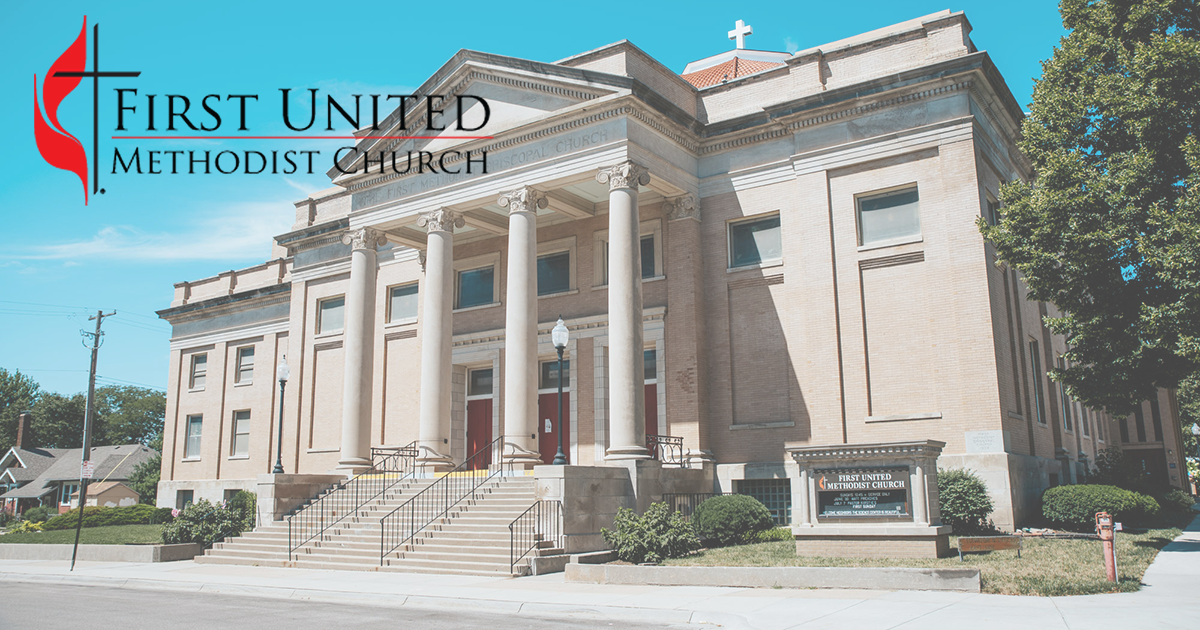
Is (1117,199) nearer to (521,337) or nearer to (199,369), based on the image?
(521,337)

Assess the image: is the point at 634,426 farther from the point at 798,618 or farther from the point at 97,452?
the point at 97,452

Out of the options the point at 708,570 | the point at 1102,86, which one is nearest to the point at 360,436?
the point at 708,570

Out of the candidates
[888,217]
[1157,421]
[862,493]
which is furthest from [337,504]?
[1157,421]

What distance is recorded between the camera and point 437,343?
83.8 feet

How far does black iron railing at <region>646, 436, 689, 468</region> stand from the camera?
24375 mm

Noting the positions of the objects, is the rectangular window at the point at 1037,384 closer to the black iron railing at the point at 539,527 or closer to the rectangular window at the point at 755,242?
the rectangular window at the point at 755,242

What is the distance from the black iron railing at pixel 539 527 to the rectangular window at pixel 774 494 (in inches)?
278

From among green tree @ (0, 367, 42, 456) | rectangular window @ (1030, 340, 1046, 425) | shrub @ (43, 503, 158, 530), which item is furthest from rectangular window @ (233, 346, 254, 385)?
green tree @ (0, 367, 42, 456)

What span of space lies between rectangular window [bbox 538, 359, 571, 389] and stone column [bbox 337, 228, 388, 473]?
5.53 meters

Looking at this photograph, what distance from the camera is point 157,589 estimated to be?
17547mm

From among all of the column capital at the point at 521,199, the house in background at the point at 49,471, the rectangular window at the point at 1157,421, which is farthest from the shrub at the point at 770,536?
the house in background at the point at 49,471

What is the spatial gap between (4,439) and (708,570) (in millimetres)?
94653

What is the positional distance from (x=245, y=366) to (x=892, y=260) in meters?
30.4

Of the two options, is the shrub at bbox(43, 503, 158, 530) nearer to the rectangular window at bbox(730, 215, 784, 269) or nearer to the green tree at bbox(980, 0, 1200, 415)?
the rectangular window at bbox(730, 215, 784, 269)
